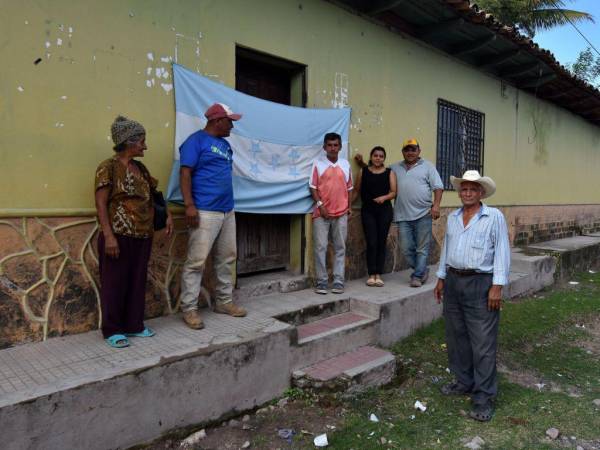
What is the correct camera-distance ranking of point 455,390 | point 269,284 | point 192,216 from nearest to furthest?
1. point 192,216
2. point 455,390
3. point 269,284

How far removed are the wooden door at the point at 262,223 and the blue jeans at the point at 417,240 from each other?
1449 millimetres

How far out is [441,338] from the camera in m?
Result: 5.02

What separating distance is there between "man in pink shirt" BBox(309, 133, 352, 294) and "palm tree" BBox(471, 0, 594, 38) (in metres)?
14.5

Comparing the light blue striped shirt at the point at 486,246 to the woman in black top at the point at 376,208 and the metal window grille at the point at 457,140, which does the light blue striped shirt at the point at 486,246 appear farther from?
the metal window grille at the point at 457,140

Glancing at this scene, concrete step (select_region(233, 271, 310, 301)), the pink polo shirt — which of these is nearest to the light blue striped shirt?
the pink polo shirt

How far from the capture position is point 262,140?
15.1 feet

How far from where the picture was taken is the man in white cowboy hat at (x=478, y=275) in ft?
10.9

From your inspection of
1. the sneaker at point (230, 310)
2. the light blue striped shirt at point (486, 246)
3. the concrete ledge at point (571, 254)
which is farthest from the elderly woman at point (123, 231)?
the concrete ledge at point (571, 254)

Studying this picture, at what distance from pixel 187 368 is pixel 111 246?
0.97 metres

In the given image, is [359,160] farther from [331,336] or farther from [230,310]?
[230,310]

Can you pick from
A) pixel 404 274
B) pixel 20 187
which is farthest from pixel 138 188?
pixel 404 274

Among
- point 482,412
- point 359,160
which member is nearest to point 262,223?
point 359,160

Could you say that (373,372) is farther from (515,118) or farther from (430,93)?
(515,118)

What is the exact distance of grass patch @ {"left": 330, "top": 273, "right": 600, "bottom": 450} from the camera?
3.11 meters
